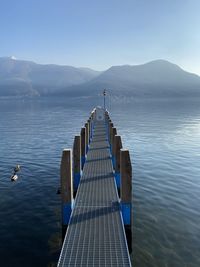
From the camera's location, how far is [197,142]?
1684 inches

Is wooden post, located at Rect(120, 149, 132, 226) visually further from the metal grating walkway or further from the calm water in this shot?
the calm water

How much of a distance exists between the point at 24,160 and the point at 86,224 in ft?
67.9

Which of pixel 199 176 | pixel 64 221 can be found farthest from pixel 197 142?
pixel 64 221

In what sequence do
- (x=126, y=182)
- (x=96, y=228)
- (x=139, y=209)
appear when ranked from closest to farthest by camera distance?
1. (x=96, y=228)
2. (x=126, y=182)
3. (x=139, y=209)

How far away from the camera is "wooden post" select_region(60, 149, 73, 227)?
43.9ft

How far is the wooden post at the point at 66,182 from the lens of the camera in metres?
13.4

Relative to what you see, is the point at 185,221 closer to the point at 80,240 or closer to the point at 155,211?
the point at 155,211

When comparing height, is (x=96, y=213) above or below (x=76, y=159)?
below

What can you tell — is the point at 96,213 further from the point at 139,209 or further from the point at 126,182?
the point at 139,209

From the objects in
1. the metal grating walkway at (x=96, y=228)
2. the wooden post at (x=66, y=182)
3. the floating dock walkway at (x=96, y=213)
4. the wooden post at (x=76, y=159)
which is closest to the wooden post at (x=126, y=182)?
the floating dock walkway at (x=96, y=213)

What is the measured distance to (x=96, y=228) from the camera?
40.4 feet

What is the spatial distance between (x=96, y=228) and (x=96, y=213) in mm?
1278

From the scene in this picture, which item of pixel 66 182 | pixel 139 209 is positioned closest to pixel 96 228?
pixel 66 182

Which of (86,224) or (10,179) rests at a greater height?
(86,224)
